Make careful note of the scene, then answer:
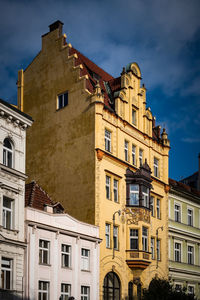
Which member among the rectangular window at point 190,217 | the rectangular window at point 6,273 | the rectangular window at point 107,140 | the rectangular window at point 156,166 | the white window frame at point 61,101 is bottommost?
the rectangular window at point 6,273

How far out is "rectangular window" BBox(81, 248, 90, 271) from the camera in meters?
42.7

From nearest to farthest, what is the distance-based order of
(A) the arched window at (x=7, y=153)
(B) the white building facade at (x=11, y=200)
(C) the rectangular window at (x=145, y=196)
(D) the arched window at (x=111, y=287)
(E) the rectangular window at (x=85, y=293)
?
(B) the white building facade at (x=11, y=200), (A) the arched window at (x=7, y=153), (E) the rectangular window at (x=85, y=293), (D) the arched window at (x=111, y=287), (C) the rectangular window at (x=145, y=196)

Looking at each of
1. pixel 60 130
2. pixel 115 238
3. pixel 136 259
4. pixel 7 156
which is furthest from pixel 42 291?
pixel 60 130

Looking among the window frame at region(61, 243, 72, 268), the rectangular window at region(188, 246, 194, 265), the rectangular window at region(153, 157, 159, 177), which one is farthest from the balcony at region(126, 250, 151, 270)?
the rectangular window at region(188, 246, 194, 265)

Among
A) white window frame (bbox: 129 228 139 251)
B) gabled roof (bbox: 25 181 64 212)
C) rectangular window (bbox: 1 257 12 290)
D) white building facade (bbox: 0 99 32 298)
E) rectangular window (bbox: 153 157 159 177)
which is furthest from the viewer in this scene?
rectangular window (bbox: 153 157 159 177)

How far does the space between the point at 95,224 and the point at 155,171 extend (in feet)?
42.2

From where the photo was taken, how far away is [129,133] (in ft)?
170

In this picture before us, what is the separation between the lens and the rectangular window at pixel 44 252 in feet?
126

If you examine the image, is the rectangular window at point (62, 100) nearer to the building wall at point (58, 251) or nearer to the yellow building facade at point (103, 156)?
the yellow building facade at point (103, 156)

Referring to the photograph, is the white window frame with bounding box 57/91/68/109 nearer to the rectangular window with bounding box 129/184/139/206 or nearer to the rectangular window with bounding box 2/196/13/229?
the rectangular window with bounding box 129/184/139/206

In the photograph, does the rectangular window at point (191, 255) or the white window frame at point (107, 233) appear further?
the rectangular window at point (191, 255)

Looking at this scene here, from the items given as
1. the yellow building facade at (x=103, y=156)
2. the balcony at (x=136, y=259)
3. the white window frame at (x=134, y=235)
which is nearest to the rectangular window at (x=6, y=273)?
the yellow building facade at (x=103, y=156)

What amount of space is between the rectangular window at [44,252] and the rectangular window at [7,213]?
3.42m

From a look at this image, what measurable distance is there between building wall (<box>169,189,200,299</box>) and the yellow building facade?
2.37 metres
